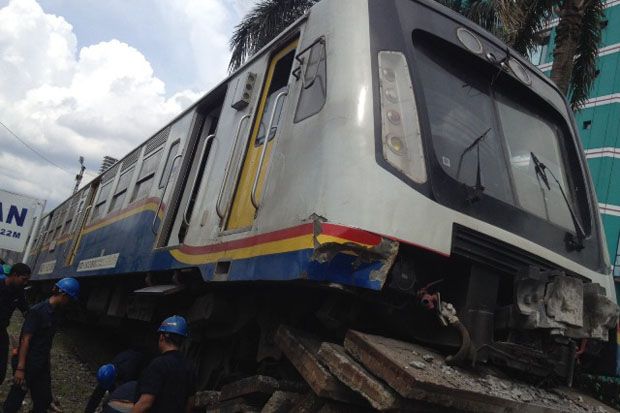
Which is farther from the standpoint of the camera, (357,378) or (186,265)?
(186,265)

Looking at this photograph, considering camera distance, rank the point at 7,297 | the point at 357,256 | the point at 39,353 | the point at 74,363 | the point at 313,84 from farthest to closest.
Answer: the point at 74,363 < the point at 7,297 < the point at 39,353 < the point at 313,84 < the point at 357,256

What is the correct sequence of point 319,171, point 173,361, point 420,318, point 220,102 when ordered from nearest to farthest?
1. point 319,171
2. point 420,318
3. point 173,361
4. point 220,102

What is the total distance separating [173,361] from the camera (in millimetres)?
3707

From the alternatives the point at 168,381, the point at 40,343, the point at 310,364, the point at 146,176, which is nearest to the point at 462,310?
the point at 310,364

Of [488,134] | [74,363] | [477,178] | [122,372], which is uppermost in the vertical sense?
[488,134]

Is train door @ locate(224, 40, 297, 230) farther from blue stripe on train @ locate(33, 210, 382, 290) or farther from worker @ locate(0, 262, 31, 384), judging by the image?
worker @ locate(0, 262, 31, 384)

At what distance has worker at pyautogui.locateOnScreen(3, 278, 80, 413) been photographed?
15.8 feet

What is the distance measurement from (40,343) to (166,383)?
1.93 meters

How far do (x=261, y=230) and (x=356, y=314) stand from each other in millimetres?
745

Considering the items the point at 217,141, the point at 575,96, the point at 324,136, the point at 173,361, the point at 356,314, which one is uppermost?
the point at 575,96

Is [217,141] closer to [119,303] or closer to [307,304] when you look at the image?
[307,304]

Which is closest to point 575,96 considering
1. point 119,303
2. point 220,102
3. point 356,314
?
point 220,102

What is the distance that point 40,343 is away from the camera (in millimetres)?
4938

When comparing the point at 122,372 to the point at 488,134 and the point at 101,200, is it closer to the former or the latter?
the point at 488,134
